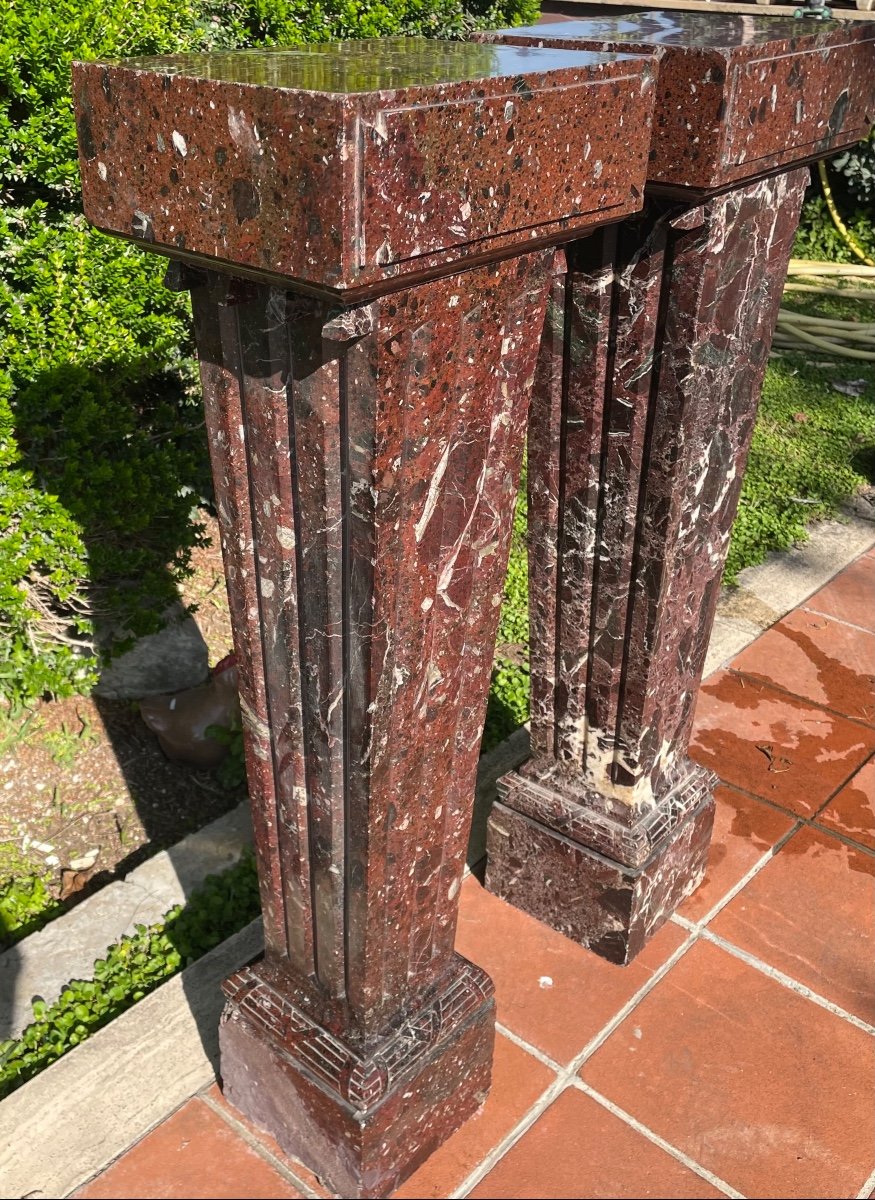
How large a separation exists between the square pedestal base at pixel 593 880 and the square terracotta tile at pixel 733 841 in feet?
0.16

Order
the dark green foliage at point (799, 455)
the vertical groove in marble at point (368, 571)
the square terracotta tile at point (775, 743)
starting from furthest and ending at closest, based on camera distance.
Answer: the dark green foliage at point (799, 455)
the square terracotta tile at point (775, 743)
the vertical groove in marble at point (368, 571)

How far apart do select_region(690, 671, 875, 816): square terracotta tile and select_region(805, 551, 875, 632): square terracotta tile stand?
2.27 ft

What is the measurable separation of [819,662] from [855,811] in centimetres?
85

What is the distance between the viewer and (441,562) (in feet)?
5.31

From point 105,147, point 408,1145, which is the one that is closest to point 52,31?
point 105,147

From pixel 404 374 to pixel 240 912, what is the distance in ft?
6.53

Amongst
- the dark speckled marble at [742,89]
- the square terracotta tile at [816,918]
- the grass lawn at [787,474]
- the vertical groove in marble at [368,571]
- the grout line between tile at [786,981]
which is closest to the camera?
the vertical groove in marble at [368,571]

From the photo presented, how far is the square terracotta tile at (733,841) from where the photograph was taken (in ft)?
9.36

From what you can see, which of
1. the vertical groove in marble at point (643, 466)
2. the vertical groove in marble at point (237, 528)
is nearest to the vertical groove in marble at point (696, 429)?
Result: the vertical groove in marble at point (643, 466)

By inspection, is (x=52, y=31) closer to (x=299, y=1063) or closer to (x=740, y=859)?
(x=299, y=1063)

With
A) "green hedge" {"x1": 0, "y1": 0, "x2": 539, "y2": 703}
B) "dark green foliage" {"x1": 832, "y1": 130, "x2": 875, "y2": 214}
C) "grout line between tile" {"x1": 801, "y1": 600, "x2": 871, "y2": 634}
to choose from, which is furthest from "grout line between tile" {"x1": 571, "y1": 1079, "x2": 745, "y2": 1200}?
"dark green foliage" {"x1": 832, "y1": 130, "x2": 875, "y2": 214}

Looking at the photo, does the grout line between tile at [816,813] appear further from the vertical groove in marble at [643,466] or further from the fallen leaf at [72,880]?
the fallen leaf at [72,880]

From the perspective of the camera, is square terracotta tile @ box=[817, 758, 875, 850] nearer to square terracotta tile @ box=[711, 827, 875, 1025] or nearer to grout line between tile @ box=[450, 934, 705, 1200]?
square terracotta tile @ box=[711, 827, 875, 1025]

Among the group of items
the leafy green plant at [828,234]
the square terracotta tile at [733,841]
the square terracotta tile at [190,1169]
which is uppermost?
the leafy green plant at [828,234]
